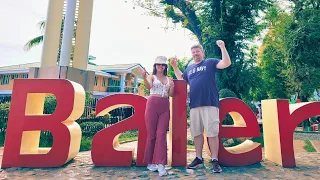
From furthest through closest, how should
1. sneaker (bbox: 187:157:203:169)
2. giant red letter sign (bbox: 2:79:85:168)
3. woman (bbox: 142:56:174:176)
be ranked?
sneaker (bbox: 187:157:203:169) → giant red letter sign (bbox: 2:79:85:168) → woman (bbox: 142:56:174:176)

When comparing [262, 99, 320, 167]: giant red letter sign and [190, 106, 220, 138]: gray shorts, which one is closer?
[190, 106, 220, 138]: gray shorts

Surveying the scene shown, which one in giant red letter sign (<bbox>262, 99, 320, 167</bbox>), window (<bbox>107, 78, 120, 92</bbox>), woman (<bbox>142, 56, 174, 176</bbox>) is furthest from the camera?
window (<bbox>107, 78, 120, 92</bbox>)

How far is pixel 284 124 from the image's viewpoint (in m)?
3.83

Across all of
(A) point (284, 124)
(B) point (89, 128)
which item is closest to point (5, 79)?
(B) point (89, 128)

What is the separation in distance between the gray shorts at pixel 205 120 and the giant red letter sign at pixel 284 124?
1398 millimetres

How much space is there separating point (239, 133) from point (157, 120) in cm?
165

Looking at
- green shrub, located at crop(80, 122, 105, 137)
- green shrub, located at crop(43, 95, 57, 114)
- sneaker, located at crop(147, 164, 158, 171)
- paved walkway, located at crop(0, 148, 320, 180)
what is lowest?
paved walkway, located at crop(0, 148, 320, 180)

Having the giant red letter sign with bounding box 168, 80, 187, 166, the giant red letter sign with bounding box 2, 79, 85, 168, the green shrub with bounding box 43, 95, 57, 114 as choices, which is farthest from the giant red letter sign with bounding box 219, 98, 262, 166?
the green shrub with bounding box 43, 95, 57, 114

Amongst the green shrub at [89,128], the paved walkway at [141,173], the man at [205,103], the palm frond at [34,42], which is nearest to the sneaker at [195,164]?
the man at [205,103]

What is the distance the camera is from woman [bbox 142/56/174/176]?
124 inches

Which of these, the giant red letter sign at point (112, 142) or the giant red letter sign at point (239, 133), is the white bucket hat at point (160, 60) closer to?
the giant red letter sign at point (112, 142)

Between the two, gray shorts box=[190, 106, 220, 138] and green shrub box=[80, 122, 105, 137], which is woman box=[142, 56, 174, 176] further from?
green shrub box=[80, 122, 105, 137]

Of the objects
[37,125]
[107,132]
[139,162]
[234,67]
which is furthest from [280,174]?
[234,67]

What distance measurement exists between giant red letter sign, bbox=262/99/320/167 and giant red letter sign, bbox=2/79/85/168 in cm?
372
